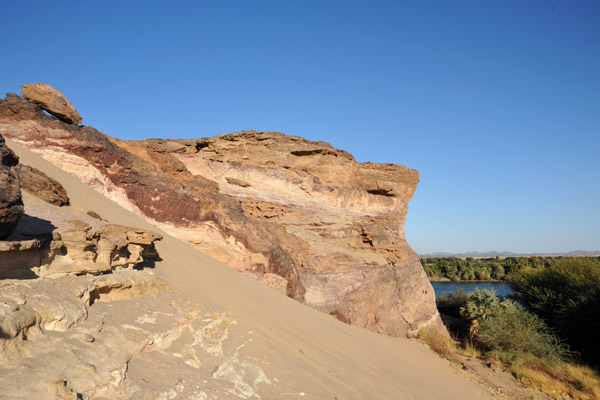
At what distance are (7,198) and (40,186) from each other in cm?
309

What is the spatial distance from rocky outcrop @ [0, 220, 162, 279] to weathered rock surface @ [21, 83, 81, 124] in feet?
21.9

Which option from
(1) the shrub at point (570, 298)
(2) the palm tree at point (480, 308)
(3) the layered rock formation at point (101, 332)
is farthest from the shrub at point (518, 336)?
(3) the layered rock formation at point (101, 332)

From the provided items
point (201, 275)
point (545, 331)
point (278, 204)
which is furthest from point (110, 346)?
point (545, 331)

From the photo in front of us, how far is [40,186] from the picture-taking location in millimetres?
5488

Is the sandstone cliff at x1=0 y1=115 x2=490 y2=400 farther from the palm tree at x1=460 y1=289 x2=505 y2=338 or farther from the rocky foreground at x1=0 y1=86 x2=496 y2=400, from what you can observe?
the palm tree at x1=460 y1=289 x2=505 y2=338

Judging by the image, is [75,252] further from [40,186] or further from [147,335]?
[40,186]

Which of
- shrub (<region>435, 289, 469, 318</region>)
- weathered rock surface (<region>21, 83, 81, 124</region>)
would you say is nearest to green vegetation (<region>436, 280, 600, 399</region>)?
shrub (<region>435, 289, 469, 318</region>)

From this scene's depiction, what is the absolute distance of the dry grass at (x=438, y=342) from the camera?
11844 mm

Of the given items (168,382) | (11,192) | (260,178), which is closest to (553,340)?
(260,178)

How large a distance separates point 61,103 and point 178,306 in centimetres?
807

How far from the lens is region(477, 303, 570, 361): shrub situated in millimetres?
12933

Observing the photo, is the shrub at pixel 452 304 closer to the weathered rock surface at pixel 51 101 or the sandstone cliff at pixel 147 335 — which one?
the sandstone cliff at pixel 147 335

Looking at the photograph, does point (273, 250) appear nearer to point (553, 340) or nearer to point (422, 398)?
point (422, 398)

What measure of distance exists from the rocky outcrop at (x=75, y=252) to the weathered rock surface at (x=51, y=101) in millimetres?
6667
